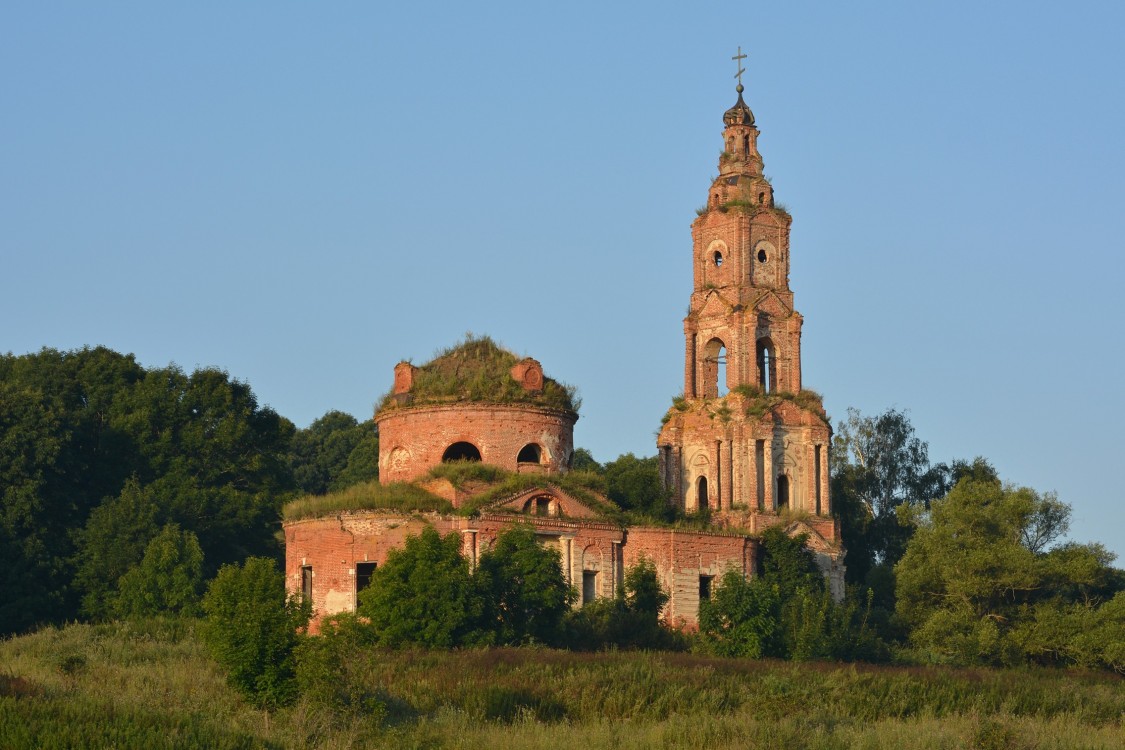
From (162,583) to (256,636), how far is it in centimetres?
1959

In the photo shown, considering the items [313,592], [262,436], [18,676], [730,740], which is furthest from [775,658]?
[262,436]

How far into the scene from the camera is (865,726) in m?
30.7

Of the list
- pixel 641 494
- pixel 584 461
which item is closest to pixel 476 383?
pixel 641 494

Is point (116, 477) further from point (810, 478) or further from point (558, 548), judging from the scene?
point (810, 478)

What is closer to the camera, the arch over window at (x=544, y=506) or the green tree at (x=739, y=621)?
the green tree at (x=739, y=621)

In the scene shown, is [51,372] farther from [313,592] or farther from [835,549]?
[835,549]

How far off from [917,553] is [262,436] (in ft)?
73.2

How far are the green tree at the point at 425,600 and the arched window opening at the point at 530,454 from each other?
7.25m

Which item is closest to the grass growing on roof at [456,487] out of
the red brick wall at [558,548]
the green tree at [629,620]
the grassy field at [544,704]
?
the red brick wall at [558,548]

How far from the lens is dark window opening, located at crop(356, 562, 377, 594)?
41.9 m

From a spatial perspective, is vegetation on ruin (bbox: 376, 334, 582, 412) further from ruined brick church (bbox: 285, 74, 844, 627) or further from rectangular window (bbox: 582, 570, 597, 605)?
rectangular window (bbox: 582, 570, 597, 605)

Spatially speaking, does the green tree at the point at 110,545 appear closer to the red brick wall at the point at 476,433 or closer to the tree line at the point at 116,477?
the tree line at the point at 116,477

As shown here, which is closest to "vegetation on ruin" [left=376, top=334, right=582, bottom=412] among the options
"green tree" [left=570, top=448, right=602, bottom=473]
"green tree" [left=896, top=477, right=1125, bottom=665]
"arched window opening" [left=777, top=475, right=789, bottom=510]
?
"arched window opening" [left=777, top=475, right=789, bottom=510]

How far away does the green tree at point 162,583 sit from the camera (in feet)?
161
